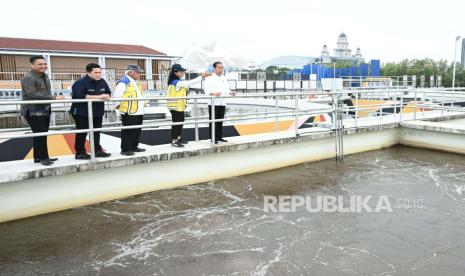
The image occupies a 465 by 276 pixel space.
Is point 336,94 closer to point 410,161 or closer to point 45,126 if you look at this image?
point 410,161

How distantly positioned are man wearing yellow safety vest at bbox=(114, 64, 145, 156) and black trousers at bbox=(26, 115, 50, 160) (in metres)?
1.03

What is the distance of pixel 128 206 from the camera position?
5.43 metres

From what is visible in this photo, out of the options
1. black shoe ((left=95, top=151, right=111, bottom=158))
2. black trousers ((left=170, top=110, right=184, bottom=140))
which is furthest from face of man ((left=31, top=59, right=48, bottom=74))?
black trousers ((left=170, top=110, right=184, bottom=140))

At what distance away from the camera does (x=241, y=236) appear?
449 centimetres

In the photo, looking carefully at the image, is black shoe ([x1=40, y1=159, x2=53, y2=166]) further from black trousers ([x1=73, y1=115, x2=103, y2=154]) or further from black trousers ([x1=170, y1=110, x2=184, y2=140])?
black trousers ([x1=170, y1=110, x2=184, y2=140])

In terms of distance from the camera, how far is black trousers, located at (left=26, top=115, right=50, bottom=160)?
4.93m

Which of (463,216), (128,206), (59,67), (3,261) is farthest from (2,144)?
(59,67)

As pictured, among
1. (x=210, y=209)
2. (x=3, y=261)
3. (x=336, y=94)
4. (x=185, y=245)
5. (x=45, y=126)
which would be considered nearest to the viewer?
(x=3, y=261)

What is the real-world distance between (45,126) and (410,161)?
7.04 m

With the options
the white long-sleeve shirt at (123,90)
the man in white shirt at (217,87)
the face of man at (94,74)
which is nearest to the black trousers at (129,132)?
the white long-sleeve shirt at (123,90)

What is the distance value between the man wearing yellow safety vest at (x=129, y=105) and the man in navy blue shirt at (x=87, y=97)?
0.81 feet

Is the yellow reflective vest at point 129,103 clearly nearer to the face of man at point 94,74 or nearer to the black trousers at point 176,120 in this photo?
the face of man at point 94,74

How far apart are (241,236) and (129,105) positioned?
8.28 ft

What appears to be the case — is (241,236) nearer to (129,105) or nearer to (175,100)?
(129,105)
